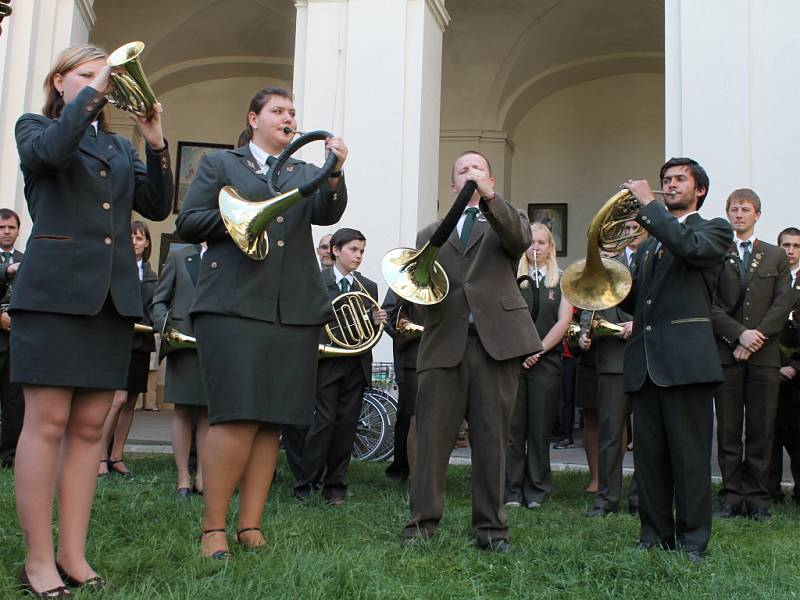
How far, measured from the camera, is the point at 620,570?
3.63m

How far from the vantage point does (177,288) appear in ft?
22.0

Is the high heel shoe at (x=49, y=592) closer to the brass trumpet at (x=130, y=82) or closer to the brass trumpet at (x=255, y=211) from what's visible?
the brass trumpet at (x=255, y=211)

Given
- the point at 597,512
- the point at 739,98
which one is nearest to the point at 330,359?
the point at 597,512

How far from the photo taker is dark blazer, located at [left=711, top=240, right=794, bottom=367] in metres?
6.07

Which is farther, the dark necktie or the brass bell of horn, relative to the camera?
the dark necktie

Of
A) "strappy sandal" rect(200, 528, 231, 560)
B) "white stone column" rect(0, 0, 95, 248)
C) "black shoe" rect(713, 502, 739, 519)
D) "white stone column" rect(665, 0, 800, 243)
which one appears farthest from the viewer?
"white stone column" rect(0, 0, 95, 248)

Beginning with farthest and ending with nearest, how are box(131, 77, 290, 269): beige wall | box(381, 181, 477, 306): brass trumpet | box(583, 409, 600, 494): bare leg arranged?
box(131, 77, 290, 269): beige wall < box(583, 409, 600, 494): bare leg < box(381, 181, 477, 306): brass trumpet

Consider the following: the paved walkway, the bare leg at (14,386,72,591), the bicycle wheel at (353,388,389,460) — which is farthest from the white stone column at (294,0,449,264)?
the bare leg at (14,386,72,591)

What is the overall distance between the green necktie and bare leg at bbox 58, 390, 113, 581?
1.94m

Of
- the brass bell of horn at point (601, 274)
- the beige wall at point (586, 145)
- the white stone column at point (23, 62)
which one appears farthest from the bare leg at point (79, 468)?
the beige wall at point (586, 145)

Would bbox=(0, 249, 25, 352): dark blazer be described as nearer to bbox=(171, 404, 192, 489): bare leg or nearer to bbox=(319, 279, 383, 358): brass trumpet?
bbox=(171, 404, 192, 489): bare leg

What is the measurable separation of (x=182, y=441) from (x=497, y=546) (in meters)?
2.99

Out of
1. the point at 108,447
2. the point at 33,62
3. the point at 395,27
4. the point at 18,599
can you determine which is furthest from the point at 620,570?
the point at 33,62

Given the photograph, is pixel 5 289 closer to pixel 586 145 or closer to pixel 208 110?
pixel 208 110
